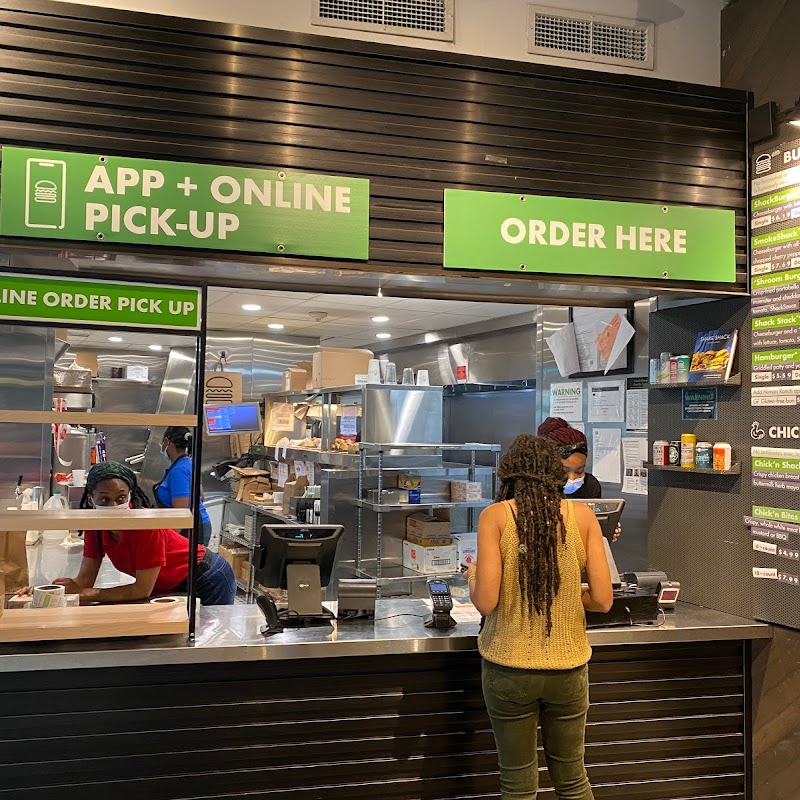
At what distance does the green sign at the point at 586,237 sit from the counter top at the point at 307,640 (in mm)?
1439

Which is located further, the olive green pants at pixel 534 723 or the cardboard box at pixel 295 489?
the cardboard box at pixel 295 489

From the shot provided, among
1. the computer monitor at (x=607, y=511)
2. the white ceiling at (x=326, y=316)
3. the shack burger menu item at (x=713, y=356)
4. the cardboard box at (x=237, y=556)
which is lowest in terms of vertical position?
the cardboard box at (x=237, y=556)

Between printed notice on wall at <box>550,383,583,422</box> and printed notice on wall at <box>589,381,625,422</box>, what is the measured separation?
0.13 metres

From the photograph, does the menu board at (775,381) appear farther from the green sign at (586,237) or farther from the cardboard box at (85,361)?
the cardboard box at (85,361)

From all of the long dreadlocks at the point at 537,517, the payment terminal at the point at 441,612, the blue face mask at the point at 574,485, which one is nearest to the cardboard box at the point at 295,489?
the blue face mask at the point at 574,485

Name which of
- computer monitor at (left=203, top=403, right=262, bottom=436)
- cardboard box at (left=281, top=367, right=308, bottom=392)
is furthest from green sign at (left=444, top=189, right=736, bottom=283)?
cardboard box at (left=281, top=367, right=308, bottom=392)

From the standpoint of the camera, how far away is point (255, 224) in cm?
276

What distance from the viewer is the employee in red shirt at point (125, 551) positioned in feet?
10.5

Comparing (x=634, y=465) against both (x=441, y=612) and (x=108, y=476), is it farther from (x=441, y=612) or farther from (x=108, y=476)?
(x=108, y=476)

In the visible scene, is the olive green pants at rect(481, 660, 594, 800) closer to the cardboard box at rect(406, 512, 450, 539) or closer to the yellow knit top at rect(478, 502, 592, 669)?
the yellow knit top at rect(478, 502, 592, 669)

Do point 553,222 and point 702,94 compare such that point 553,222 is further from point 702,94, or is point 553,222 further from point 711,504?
point 711,504

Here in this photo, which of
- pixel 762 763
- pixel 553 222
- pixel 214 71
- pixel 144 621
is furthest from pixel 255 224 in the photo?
pixel 762 763

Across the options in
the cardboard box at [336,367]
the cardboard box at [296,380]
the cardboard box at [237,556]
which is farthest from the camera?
the cardboard box at [296,380]

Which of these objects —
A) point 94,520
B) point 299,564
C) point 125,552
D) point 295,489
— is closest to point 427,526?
point 295,489
